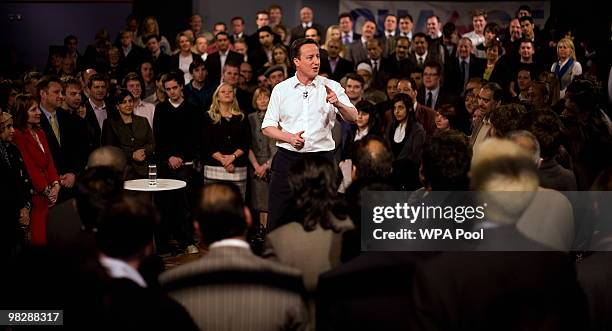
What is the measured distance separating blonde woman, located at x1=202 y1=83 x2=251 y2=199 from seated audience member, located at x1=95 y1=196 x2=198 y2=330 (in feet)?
12.4

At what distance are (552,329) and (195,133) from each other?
14.7ft

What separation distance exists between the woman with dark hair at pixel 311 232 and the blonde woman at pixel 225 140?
11.3ft

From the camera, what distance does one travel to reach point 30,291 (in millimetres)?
2926

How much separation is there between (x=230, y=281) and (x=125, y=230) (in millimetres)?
398

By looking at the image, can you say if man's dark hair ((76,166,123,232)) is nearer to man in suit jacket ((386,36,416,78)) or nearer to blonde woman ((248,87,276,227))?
blonde woman ((248,87,276,227))

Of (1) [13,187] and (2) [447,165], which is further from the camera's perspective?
(1) [13,187]

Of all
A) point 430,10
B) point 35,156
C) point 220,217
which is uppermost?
point 430,10

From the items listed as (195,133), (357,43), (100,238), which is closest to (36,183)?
(195,133)

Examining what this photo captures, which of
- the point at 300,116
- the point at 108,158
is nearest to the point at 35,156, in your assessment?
the point at 300,116

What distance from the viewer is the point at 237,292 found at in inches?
107

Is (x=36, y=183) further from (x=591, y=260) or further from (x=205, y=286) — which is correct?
(x=591, y=260)

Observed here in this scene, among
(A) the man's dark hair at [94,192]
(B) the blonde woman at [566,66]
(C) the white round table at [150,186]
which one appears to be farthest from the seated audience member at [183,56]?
(A) the man's dark hair at [94,192]

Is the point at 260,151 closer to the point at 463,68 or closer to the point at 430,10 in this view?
the point at 463,68

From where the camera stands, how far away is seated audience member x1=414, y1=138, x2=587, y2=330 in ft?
8.12
